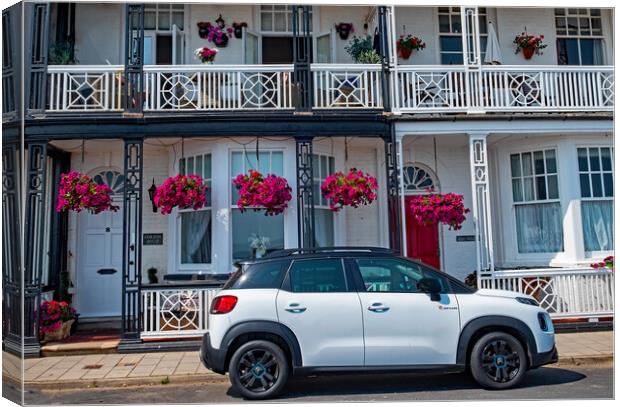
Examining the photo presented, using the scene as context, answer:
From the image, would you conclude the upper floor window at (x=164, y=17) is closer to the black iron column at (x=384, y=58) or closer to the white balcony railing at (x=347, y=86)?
the white balcony railing at (x=347, y=86)

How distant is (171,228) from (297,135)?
3265 millimetres

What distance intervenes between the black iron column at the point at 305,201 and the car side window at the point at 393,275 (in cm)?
294

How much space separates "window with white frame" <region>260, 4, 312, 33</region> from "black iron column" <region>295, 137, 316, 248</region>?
3.55 m

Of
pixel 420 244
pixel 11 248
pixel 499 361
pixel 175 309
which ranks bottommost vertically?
pixel 499 361

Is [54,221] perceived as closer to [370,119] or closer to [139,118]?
[139,118]

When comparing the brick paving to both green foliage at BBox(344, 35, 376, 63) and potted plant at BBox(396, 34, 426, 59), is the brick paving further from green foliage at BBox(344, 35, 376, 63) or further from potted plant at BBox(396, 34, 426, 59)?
green foliage at BBox(344, 35, 376, 63)

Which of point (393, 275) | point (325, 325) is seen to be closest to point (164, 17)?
point (393, 275)

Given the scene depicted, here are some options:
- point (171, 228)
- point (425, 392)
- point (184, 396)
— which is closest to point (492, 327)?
point (425, 392)

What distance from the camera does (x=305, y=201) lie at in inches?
370

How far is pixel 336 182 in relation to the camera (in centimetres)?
927

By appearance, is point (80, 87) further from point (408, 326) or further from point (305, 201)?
point (408, 326)

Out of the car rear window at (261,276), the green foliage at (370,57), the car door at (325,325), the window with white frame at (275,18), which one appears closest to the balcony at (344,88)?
the green foliage at (370,57)

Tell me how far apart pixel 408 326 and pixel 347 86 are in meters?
5.28

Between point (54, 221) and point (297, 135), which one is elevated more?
point (297, 135)
